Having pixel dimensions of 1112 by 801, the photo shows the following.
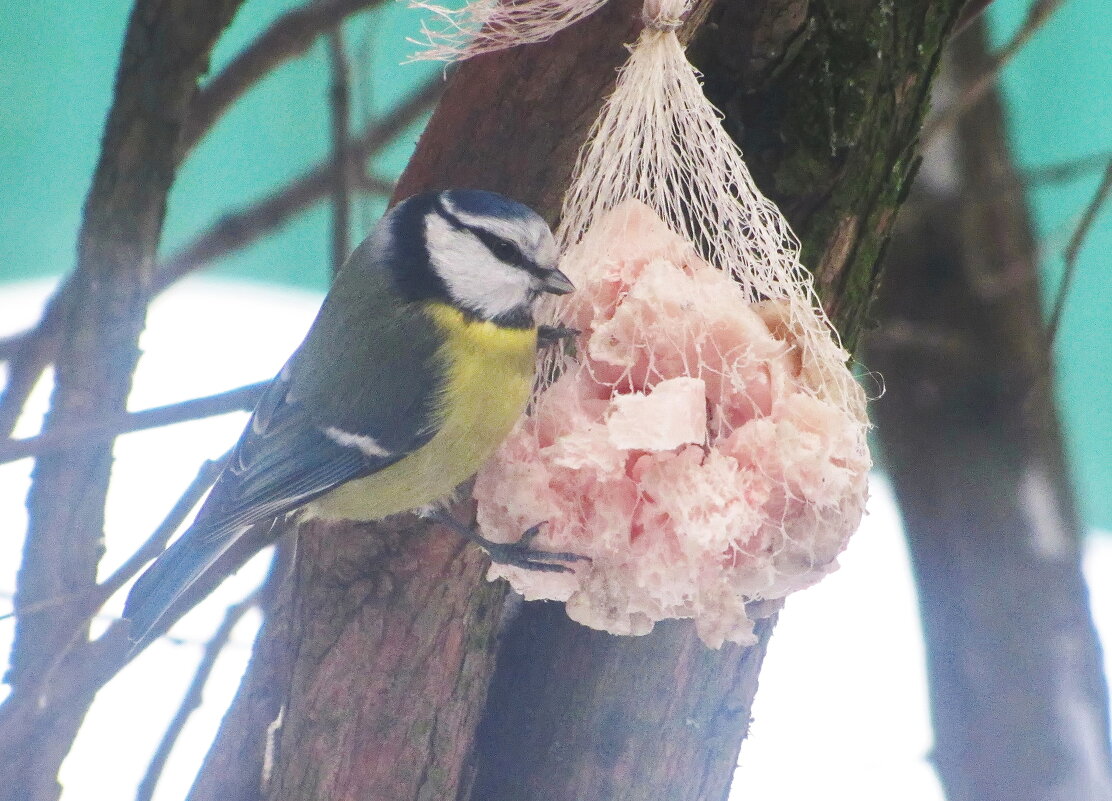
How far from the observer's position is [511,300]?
985 mm

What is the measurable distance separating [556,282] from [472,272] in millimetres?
137

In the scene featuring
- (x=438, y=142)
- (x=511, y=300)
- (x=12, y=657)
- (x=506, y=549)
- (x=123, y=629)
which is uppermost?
(x=438, y=142)

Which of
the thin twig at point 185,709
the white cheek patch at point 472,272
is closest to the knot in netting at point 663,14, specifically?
the white cheek patch at point 472,272

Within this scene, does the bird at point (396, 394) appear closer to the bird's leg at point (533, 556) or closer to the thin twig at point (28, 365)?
the bird's leg at point (533, 556)

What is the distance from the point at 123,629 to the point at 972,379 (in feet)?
4.42

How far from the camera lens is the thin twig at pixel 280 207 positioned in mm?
1592

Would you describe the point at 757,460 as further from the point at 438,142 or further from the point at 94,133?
the point at 94,133

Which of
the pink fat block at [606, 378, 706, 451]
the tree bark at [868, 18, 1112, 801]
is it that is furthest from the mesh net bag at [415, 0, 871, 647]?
the tree bark at [868, 18, 1112, 801]

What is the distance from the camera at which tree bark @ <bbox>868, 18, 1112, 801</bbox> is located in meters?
1.68

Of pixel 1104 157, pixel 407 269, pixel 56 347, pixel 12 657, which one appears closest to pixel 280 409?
pixel 407 269

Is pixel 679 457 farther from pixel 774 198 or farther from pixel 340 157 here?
pixel 340 157

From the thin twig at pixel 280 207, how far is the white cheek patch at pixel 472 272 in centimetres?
68

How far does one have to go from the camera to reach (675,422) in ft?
2.45

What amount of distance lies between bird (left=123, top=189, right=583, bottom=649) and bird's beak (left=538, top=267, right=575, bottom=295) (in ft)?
0.07
